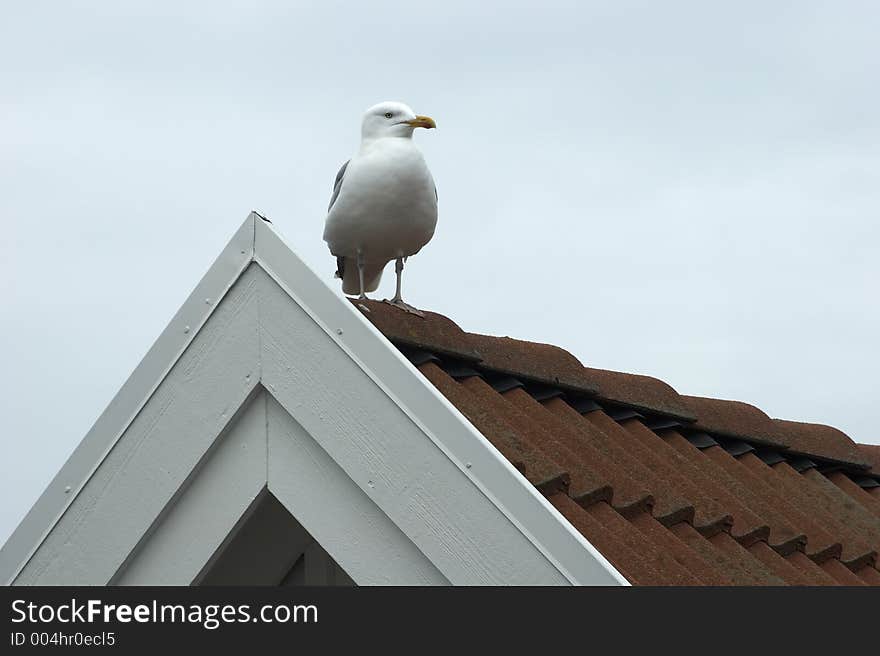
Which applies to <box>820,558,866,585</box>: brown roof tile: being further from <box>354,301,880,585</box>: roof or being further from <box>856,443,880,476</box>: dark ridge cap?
<box>856,443,880,476</box>: dark ridge cap

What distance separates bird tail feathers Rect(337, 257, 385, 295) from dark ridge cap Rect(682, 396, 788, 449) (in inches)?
70.3

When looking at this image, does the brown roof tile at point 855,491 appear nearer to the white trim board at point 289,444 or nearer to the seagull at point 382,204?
the seagull at point 382,204

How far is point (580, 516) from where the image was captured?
11.7 feet

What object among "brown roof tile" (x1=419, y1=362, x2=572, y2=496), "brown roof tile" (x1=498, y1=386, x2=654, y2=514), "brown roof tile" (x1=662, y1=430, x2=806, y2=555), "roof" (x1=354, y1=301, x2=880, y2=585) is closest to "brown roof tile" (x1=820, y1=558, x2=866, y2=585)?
"roof" (x1=354, y1=301, x2=880, y2=585)

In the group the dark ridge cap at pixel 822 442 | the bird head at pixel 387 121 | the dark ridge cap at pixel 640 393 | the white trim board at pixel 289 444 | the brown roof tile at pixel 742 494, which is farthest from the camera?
the bird head at pixel 387 121

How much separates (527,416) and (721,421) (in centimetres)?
172

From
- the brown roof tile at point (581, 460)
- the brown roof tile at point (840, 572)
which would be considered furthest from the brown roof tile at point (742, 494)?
the brown roof tile at point (581, 460)

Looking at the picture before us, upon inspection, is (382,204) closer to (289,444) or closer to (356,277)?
(356,277)

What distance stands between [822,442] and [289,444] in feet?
12.6

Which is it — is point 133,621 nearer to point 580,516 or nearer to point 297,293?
point 297,293

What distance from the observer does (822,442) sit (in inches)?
254

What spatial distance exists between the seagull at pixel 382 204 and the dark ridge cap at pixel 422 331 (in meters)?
1.24

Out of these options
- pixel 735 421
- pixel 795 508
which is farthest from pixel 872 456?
pixel 795 508

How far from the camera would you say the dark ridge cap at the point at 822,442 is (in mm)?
6211
